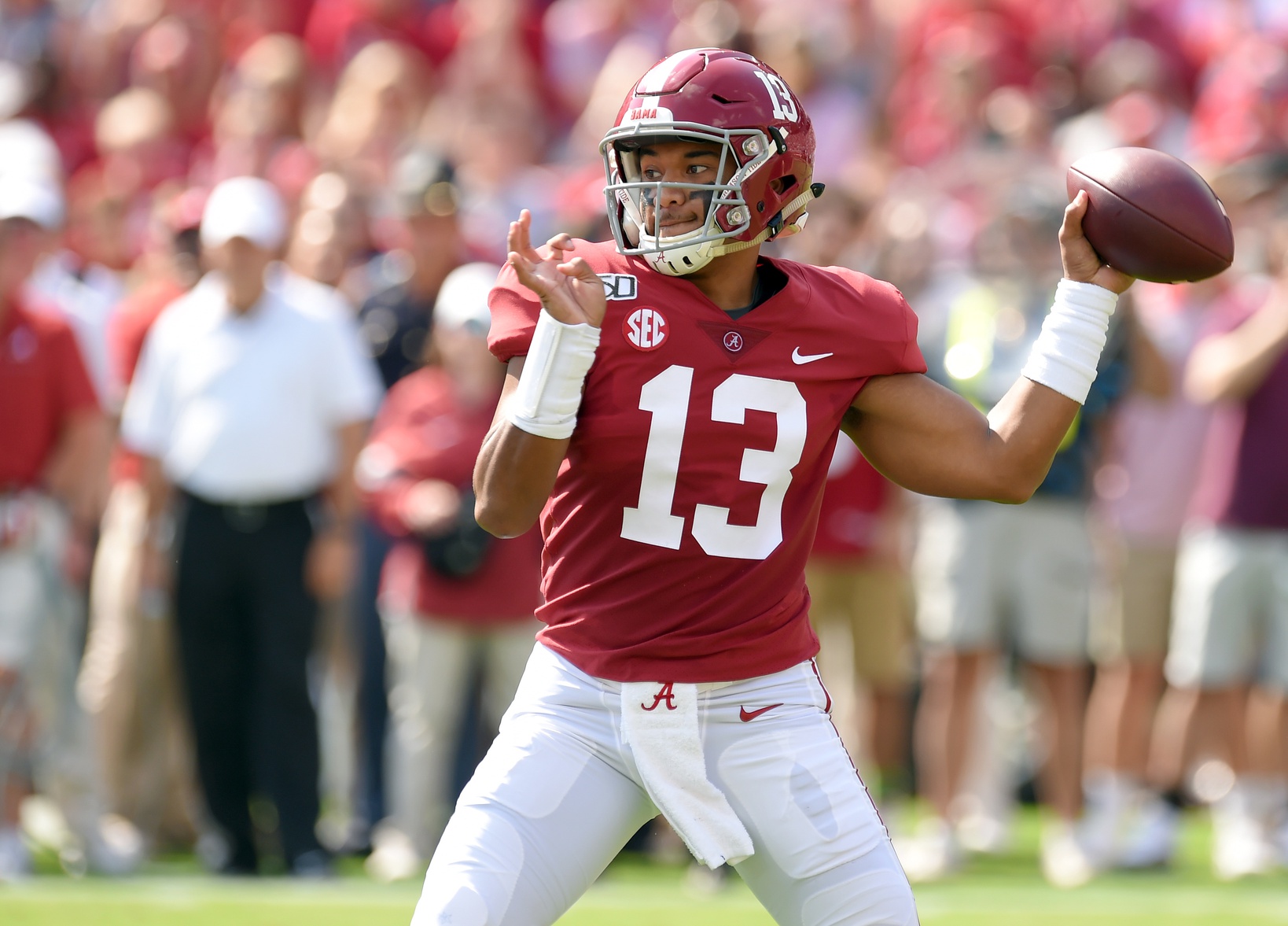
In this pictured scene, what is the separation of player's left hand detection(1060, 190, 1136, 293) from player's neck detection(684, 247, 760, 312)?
0.56m

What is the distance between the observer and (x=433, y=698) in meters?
6.32

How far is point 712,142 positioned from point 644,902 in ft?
11.3

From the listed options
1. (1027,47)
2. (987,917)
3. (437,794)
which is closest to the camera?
(987,917)

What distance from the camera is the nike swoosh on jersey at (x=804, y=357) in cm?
322

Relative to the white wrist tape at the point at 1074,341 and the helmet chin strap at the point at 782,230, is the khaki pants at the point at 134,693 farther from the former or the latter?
the white wrist tape at the point at 1074,341

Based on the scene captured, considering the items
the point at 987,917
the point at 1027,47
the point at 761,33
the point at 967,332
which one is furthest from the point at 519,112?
the point at 987,917

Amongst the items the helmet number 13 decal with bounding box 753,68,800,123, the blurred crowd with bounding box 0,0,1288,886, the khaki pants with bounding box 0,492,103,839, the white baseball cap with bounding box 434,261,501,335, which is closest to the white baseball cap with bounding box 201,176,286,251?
the blurred crowd with bounding box 0,0,1288,886

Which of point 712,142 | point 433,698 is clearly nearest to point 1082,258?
point 712,142

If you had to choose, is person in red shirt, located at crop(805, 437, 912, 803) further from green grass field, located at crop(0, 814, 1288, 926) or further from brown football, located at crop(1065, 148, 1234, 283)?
brown football, located at crop(1065, 148, 1234, 283)

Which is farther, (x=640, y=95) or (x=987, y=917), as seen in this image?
(x=987, y=917)

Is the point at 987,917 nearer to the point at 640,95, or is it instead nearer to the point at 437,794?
the point at 437,794

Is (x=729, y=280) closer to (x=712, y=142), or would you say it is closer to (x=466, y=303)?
(x=712, y=142)

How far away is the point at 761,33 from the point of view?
9.04 m

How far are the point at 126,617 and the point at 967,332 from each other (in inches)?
125
